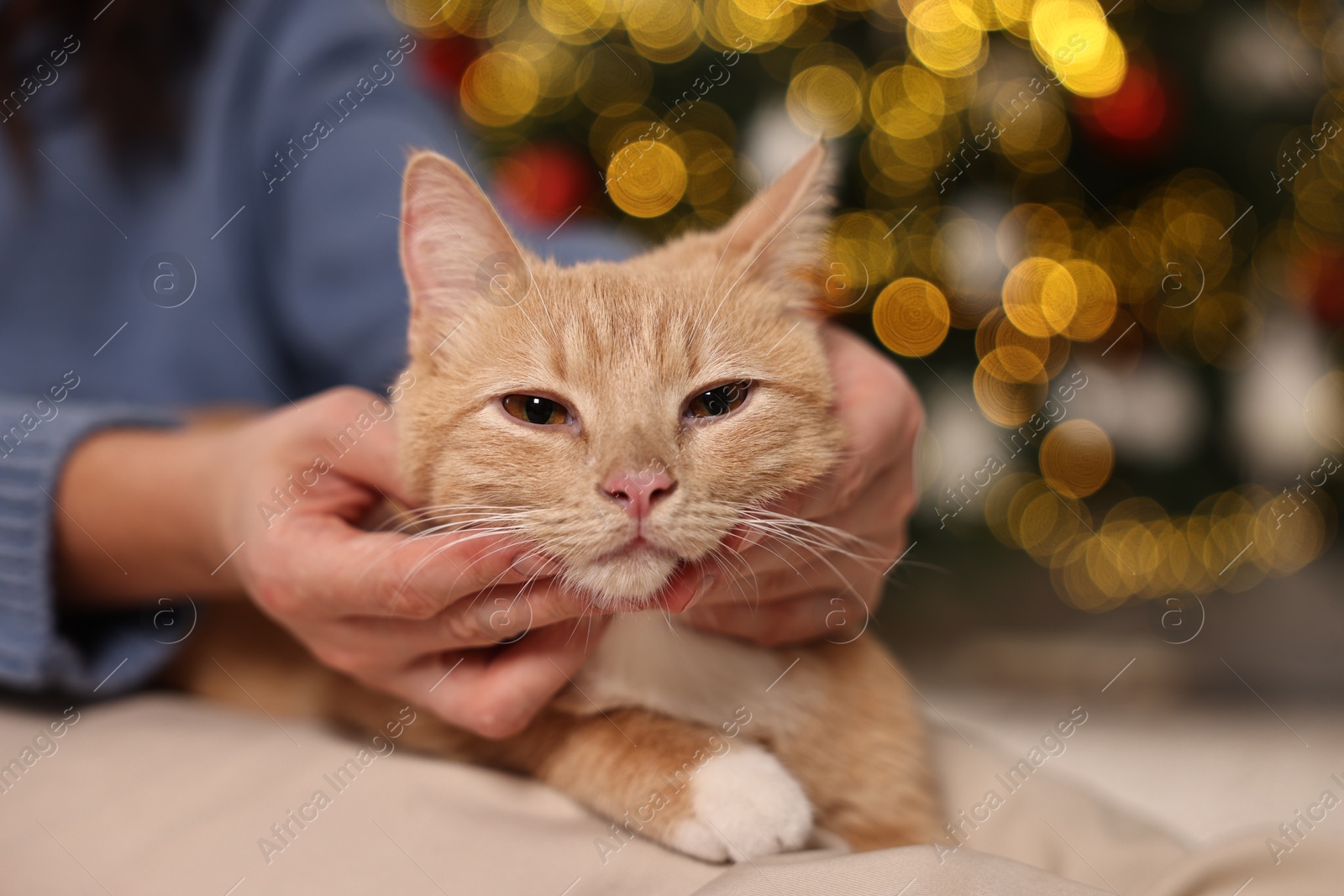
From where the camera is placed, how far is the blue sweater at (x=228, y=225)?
2090mm

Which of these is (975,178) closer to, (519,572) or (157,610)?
(519,572)

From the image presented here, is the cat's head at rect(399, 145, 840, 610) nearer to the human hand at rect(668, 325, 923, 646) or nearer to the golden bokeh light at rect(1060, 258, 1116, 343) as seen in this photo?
the human hand at rect(668, 325, 923, 646)

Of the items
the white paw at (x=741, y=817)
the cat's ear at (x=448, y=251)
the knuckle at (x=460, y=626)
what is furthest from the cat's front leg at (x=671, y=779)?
the cat's ear at (x=448, y=251)

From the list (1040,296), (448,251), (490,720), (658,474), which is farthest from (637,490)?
(1040,296)

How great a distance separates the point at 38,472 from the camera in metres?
1.54

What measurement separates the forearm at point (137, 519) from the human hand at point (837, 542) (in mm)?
897

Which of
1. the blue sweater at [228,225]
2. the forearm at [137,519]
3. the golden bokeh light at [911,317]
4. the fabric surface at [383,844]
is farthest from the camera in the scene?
the golden bokeh light at [911,317]

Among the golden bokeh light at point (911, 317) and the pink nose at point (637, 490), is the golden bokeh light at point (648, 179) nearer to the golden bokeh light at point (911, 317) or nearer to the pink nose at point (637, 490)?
the golden bokeh light at point (911, 317)

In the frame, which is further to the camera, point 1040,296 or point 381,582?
point 1040,296

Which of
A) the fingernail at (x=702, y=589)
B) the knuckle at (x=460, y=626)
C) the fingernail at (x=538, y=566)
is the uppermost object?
the fingernail at (x=538, y=566)

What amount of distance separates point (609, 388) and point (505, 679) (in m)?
0.45

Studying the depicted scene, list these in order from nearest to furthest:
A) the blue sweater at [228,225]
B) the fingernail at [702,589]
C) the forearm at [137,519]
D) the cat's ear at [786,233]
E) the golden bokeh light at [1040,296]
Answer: the fingernail at [702,589] < the cat's ear at [786,233] < the forearm at [137,519] < the blue sweater at [228,225] < the golden bokeh light at [1040,296]

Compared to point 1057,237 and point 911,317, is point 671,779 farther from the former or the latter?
point 1057,237

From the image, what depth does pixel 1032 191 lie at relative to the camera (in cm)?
303
